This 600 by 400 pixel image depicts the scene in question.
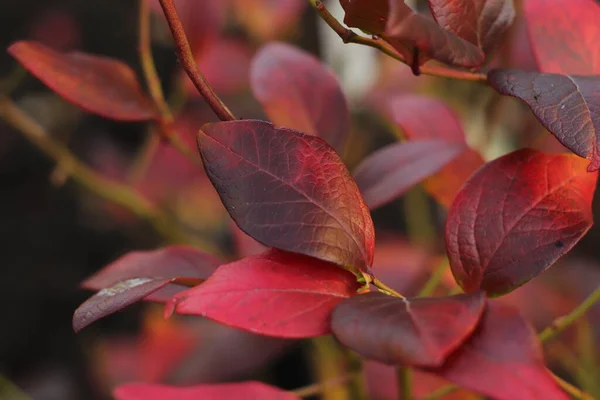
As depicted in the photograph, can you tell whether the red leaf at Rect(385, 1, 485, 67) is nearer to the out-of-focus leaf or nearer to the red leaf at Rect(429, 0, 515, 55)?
the red leaf at Rect(429, 0, 515, 55)

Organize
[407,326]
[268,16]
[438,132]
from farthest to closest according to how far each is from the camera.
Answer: [268,16] → [438,132] → [407,326]

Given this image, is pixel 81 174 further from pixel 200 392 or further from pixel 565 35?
pixel 565 35

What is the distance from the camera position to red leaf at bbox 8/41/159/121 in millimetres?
470

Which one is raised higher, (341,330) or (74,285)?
(341,330)

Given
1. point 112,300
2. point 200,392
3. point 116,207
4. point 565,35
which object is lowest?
point 116,207

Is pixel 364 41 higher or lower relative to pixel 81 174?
higher

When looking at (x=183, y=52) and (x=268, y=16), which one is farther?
(x=268, y=16)

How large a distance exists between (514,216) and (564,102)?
7 centimetres

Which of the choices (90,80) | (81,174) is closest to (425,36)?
(90,80)

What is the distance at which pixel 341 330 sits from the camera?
30 cm

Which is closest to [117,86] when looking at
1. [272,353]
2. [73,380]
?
[272,353]

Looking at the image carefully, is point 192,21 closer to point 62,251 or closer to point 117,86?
point 117,86

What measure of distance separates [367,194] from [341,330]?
0.17 m

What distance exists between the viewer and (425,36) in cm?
30
